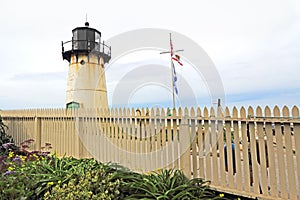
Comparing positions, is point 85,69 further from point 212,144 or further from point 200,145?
point 212,144

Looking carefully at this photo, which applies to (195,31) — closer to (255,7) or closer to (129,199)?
(255,7)

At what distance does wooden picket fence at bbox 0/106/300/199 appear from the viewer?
2988mm

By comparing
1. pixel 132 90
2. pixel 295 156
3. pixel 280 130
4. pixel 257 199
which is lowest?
pixel 257 199

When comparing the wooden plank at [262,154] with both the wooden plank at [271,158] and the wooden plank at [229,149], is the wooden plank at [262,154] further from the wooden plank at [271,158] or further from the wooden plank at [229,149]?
the wooden plank at [229,149]

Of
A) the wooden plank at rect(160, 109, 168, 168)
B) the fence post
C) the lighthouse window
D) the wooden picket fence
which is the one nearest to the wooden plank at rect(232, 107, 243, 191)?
the wooden picket fence

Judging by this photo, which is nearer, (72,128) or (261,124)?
(261,124)

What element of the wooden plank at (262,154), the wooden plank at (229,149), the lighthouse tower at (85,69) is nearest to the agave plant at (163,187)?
the wooden plank at (229,149)

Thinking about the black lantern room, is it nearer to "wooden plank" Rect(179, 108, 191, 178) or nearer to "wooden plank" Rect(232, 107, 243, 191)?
"wooden plank" Rect(179, 108, 191, 178)

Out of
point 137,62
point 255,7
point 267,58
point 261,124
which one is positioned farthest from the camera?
point 137,62

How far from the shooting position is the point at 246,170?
3.25 m

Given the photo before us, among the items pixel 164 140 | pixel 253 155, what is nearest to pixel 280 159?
pixel 253 155

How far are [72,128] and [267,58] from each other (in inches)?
222

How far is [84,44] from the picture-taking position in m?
11.6

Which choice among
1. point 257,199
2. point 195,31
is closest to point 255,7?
point 195,31
